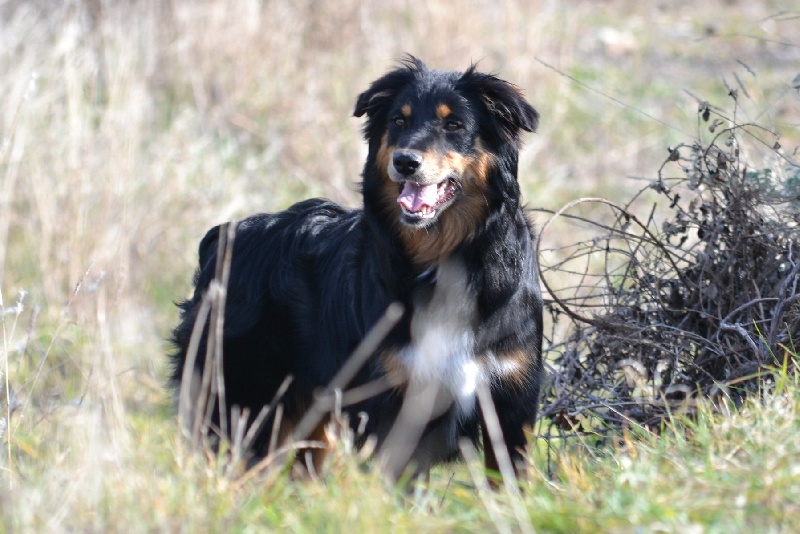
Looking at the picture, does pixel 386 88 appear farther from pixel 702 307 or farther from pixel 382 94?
pixel 702 307

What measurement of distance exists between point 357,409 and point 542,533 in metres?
1.51

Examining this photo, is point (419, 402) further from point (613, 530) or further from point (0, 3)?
point (0, 3)

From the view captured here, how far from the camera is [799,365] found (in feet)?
12.5

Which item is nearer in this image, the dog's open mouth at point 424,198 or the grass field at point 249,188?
the grass field at point 249,188

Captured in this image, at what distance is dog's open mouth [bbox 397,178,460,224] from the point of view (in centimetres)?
409

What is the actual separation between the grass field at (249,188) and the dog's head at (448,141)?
0.75 metres

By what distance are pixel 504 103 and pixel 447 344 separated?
1014 mm

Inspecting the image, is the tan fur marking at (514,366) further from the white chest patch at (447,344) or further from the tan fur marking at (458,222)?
the tan fur marking at (458,222)

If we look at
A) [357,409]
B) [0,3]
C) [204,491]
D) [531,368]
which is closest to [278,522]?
[204,491]

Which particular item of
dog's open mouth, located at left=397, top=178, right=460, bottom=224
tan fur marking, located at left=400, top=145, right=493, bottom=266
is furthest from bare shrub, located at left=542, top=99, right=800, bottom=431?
dog's open mouth, located at left=397, top=178, right=460, bottom=224

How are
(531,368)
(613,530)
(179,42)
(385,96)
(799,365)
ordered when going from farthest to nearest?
(179,42)
(385,96)
(531,368)
(799,365)
(613,530)

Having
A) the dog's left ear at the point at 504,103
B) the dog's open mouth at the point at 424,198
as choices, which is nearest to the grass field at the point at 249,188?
the dog's left ear at the point at 504,103

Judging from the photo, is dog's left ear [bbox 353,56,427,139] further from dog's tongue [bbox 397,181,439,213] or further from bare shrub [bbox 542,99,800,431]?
bare shrub [bbox 542,99,800,431]

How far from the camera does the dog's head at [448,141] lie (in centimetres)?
409
